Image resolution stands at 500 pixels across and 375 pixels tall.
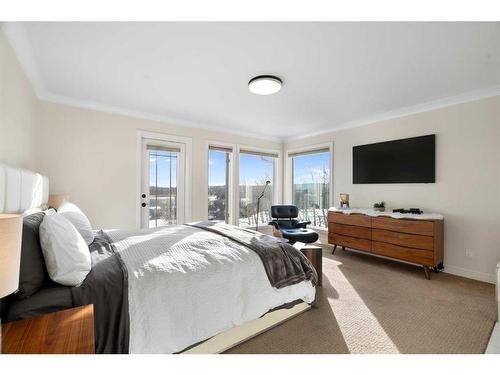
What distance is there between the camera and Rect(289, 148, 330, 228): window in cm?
478

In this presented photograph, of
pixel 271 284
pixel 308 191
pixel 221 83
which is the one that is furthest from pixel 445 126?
pixel 271 284

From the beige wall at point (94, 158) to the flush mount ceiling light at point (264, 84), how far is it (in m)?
2.01

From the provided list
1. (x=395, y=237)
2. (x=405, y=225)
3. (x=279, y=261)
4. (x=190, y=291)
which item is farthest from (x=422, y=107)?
(x=190, y=291)

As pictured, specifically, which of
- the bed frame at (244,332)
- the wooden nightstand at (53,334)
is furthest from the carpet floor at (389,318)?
the wooden nightstand at (53,334)

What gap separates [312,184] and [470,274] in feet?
9.24

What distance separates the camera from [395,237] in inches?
124

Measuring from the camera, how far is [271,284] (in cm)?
177

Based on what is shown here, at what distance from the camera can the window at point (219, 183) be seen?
14.9 feet

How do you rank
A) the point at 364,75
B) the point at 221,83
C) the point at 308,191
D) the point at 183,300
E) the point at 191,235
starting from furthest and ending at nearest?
the point at 308,191 → the point at 221,83 → the point at 364,75 → the point at 191,235 → the point at 183,300

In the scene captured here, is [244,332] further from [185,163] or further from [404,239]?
[185,163]

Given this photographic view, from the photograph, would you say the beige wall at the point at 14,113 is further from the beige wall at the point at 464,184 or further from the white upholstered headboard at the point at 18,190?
the beige wall at the point at 464,184

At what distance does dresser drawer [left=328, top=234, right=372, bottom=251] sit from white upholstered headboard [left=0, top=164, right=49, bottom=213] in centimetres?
391
